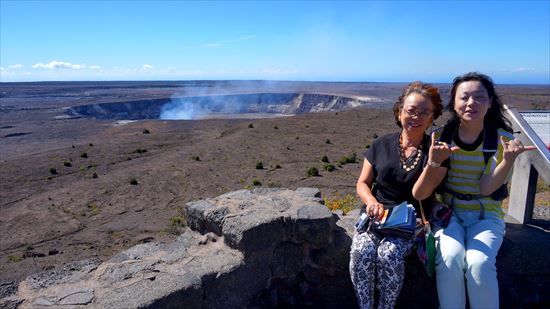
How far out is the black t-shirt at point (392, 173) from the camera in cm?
303

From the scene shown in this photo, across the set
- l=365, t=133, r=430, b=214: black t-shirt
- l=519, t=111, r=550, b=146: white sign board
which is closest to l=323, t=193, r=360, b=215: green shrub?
l=519, t=111, r=550, b=146: white sign board

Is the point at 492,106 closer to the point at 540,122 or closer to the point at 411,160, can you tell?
the point at 411,160

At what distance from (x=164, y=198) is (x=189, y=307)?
12.3m

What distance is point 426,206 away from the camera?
311 cm

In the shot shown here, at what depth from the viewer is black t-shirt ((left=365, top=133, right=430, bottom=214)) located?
3031 millimetres

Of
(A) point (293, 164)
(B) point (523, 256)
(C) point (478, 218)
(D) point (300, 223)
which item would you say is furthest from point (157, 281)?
(A) point (293, 164)

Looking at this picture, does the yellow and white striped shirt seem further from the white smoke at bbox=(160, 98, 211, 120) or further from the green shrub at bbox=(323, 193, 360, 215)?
the white smoke at bbox=(160, 98, 211, 120)

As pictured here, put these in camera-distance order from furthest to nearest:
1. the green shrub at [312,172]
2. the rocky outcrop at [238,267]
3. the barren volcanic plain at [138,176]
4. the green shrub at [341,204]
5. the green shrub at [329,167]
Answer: the green shrub at [329,167] → the green shrub at [312,172] → the barren volcanic plain at [138,176] → the green shrub at [341,204] → the rocky outcrop at [238,267]

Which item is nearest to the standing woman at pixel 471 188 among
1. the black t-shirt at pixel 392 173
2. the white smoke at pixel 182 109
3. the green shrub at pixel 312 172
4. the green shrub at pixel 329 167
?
the black t-shirt at pixel 392 173

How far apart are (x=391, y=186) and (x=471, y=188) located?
58 cm

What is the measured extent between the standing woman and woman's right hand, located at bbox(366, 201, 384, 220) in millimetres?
271

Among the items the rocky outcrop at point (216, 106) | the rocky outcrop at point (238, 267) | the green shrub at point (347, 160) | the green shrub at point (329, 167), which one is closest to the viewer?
the rocky outcrop at point (238, 267)

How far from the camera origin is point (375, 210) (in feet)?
9.63

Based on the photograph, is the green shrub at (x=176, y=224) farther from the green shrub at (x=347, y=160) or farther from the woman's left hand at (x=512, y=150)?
the woman's left hand at (x=512, y=150)
